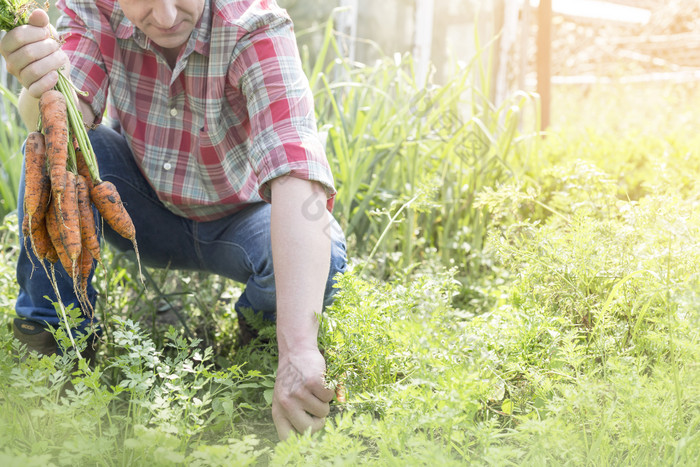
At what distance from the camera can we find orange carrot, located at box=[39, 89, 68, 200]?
1.48 meters

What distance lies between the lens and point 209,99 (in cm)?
175

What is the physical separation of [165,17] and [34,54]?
31 centimetres

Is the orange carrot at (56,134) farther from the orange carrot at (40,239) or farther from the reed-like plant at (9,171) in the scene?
the reed-like plant at (9,171)

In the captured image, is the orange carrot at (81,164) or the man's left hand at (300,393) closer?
the man's left hand at (300,393)

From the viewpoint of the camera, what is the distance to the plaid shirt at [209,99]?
156 cm

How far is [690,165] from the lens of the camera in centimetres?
298

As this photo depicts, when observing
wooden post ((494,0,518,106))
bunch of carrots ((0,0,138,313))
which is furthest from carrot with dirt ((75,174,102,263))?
wooden post ((494,0,518,106))

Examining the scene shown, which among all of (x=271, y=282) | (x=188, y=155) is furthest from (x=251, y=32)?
(x=271, y=282)

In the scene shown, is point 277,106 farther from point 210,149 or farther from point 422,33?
point 422,33

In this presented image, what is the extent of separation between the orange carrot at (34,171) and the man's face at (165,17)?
0.38 m

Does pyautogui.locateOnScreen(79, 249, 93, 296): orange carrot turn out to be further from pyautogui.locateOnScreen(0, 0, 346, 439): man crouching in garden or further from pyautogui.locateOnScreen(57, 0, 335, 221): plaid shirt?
pyautogui.locateOnScreen(57, 0, 335, 221): plaid shirt

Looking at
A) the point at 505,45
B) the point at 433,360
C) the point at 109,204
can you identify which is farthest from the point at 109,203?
the point at 505,45

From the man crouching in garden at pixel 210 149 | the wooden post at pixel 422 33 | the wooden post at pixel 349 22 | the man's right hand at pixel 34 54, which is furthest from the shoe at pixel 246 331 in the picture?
the wooden post at pixel 422 33

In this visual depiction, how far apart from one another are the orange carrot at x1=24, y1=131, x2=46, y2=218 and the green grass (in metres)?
0.33
